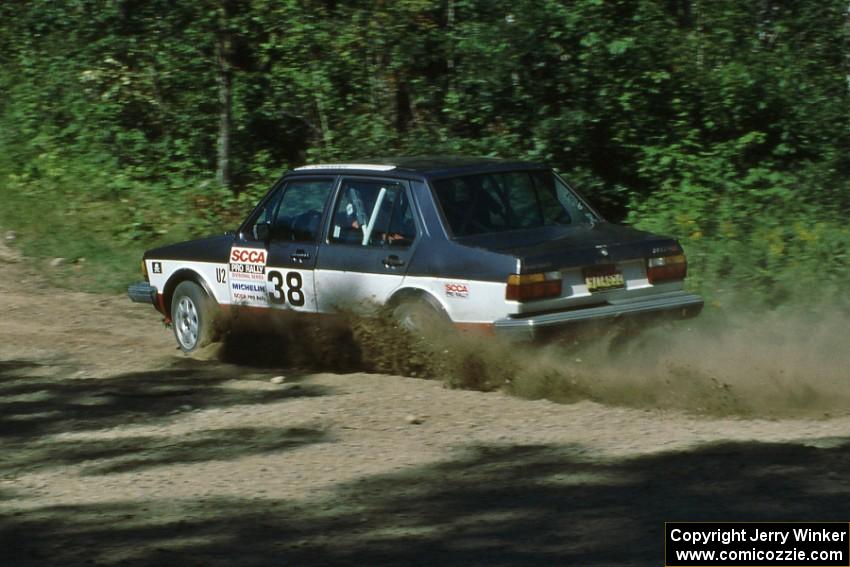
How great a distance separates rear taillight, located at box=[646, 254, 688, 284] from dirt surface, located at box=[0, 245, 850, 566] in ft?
4.86

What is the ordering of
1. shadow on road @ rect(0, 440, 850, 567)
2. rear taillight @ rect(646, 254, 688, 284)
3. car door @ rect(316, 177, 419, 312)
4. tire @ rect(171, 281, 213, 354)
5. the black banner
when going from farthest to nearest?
tire @ rect(171, 281, 213, 354) → car door @ rect(316, 177, 419, 312) → rear taillight @ rect(646, 254, 688, 284) → shadow on road @ rect(0, 440, 850, 567) → the black banner

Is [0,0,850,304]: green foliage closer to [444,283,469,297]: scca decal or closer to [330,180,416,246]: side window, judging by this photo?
[330,180,416,246]: side window

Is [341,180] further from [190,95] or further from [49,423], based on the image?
[190,95]

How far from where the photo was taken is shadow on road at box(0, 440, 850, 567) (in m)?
4.99

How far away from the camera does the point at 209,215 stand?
1514cm

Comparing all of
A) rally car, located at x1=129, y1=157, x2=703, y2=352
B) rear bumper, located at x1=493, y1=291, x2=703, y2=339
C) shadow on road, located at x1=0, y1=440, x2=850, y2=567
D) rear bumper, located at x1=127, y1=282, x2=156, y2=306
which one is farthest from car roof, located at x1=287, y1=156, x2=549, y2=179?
shadow on road, located at x1=0, y1=440, x2=850, y2=567

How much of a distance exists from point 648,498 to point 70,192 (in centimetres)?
1248

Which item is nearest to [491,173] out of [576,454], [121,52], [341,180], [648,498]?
[341,180]

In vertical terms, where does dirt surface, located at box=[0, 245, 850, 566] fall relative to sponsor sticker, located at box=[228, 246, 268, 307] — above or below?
below

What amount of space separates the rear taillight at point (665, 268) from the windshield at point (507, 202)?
0.70 meters

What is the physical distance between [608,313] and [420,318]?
129cm

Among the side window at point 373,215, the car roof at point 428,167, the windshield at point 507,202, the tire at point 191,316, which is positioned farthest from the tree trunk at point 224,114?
the windshield at point 507,202

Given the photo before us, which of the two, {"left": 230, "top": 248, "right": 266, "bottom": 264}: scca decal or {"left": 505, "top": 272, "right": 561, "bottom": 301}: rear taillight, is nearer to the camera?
{"left": 505, "top": 272, "right": 561, "bottom": 301}: rear taillight

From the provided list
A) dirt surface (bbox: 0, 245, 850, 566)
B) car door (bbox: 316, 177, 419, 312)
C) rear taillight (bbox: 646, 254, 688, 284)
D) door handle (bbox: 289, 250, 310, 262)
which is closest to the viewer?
dirt surface (bbox: 0, 245, 850, 566)
